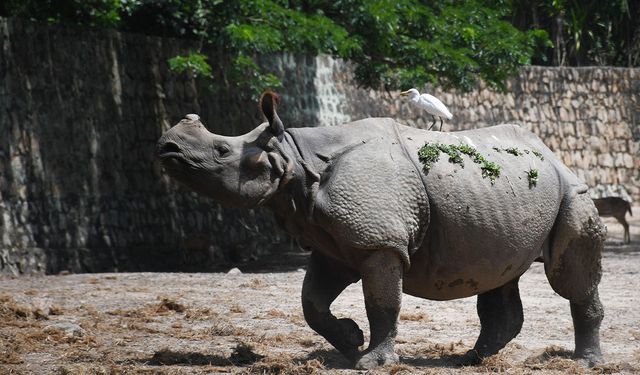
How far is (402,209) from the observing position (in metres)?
6.71

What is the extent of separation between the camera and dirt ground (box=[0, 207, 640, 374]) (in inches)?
285

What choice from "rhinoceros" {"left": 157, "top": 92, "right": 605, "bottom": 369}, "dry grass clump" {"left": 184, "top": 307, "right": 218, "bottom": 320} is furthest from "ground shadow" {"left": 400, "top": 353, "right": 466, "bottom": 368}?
"dry grass clump" {"left": 184, "top": 307, "right": 218, "bottom": 320}

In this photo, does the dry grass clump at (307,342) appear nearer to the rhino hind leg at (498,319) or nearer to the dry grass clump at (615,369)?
the rhino hind leg at (498,319)

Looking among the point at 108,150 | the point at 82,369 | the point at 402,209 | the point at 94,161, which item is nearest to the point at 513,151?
the point at 402,209

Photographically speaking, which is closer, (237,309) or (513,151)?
(513,151)

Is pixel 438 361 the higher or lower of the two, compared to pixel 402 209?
lower

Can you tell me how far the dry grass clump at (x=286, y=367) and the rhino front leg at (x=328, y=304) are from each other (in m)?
0.19

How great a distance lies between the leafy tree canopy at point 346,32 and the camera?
1429 centimetres

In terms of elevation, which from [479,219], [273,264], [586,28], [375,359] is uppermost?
[586,28]

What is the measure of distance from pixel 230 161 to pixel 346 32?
8.29 m

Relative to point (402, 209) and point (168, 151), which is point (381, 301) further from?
point (168, 151)

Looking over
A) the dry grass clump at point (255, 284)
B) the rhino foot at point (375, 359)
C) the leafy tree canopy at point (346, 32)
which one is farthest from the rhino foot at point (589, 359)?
the leafy tree canopy at point (346, 32)

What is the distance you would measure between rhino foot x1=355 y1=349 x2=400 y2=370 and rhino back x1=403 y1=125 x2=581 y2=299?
500 millimetres

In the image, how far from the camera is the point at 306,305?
23.4 ft
